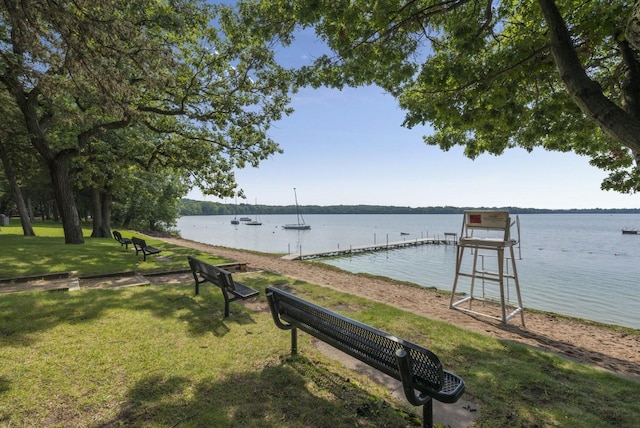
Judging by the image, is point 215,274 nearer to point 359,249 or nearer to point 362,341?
point 362,341

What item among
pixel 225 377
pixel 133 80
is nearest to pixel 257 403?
pixel 225 377

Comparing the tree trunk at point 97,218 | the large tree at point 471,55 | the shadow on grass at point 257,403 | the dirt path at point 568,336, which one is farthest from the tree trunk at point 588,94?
the tree trunk at point 97,218

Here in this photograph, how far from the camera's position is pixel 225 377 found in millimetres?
3324

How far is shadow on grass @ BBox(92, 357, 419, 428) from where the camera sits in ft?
8.54

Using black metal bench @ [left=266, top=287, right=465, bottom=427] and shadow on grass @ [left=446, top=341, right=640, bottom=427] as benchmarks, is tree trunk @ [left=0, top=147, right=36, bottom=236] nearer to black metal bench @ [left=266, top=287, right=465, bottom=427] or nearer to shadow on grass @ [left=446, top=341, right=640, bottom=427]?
black metal bench @ [left=266, top=287, right=465, bottom=427]

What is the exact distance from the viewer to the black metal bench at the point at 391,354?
224 cm

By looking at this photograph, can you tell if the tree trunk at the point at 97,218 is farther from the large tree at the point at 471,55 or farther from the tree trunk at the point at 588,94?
the tree trunk at the point at 588,94

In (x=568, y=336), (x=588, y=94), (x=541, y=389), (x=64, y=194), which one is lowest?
(x=568, y=336)

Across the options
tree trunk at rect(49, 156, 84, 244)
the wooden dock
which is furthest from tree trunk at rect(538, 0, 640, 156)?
the wooden dock

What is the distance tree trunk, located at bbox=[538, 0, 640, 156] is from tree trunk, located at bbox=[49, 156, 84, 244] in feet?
52.9

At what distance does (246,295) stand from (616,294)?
21.7 meters

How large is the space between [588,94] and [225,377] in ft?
16.8

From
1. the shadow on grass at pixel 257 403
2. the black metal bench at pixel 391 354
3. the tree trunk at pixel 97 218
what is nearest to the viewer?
the black metal bench at pixel 391 354

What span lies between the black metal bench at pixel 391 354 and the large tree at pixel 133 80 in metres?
5.80
